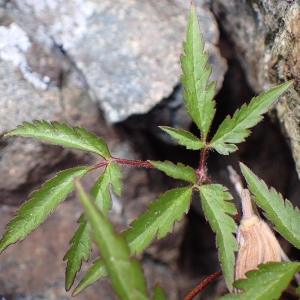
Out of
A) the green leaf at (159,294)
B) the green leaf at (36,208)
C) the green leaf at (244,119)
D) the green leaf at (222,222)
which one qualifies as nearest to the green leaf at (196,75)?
the green leaf at (244,119)

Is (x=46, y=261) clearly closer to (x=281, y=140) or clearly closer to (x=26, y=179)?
(x=26, y=179)

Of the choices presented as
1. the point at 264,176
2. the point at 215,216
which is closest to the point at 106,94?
the point at 215,216

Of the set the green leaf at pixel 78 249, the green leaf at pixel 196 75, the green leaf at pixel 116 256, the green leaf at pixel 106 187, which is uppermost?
the green leaf at pixel 196 75

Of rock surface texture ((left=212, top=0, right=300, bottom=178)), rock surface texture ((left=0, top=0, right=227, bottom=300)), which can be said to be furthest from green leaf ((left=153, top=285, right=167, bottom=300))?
rock surface texture ((left=0, top=0, right=227, bottom=300))

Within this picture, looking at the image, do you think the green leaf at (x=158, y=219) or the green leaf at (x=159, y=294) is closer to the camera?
the green leaf at (x=159, y=294)

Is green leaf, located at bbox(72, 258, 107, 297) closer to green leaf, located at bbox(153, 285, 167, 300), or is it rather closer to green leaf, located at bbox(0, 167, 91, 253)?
green leaf, located at bbox(0, 167, 91, 253)

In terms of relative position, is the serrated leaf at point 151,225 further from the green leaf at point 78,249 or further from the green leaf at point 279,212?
the green leaf at point 279,212

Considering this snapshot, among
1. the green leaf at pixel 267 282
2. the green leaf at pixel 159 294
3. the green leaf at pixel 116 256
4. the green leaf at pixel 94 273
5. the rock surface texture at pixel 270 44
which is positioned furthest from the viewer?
the rock surface texture at pixel 270 44

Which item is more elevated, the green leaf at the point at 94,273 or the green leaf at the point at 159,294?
the green leaf at the point at 159,294
